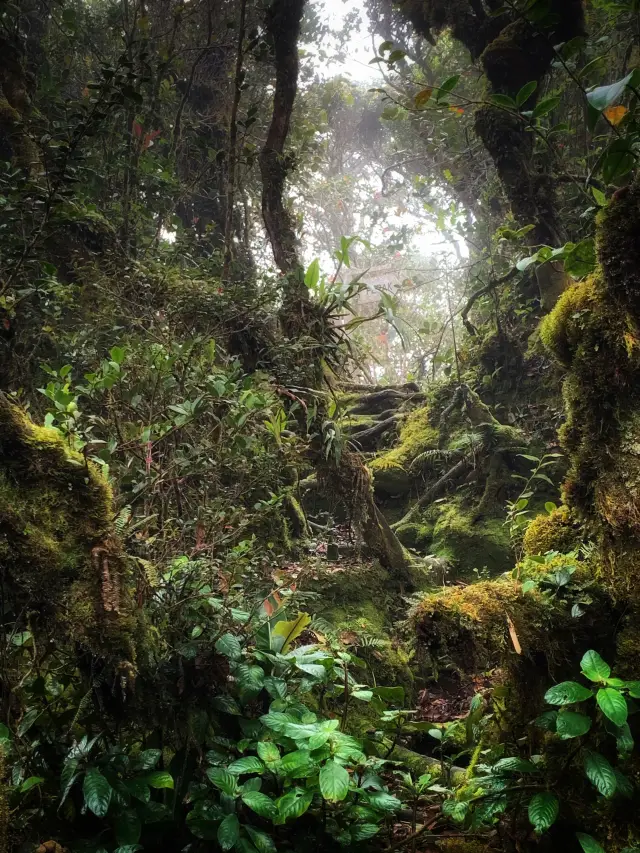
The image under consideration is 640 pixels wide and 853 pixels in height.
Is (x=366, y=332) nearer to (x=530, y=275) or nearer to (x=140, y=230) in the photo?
(x=530, y=275)

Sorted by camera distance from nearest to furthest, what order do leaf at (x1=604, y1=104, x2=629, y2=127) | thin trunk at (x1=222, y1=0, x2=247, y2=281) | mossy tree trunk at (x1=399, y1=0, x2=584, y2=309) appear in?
leaf at (x1=604, y1=104, x2=629, y2=127)
thin trunk at (x1=222, y1=0, x2=247, y2=281)
mossy tree trunk at (x1=399, y1=0, x2=584, y2=309)

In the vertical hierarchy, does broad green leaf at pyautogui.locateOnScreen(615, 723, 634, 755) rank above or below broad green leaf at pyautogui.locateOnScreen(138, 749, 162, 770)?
below

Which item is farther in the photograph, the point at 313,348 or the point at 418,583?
the point at 418,583

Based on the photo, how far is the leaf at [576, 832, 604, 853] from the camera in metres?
1.49

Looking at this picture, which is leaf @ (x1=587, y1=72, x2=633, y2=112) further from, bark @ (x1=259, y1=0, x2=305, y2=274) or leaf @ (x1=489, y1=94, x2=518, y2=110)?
bark @ (x1=259, y1=0, x2=305, y2=274)

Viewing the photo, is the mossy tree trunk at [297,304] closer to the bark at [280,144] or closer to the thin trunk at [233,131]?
the bark at [280,144]

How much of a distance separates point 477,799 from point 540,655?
0.55 metres

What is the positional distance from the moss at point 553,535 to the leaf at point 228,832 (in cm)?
157

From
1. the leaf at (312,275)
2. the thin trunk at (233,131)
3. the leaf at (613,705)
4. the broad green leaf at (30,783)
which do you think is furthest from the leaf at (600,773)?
the thin trunk at (233,131)

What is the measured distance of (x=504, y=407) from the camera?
18.1 feet

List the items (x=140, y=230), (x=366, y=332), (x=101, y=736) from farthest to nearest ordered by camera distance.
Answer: (x=366, y=332) → (x=140, y=230) → (x=101, y=736)

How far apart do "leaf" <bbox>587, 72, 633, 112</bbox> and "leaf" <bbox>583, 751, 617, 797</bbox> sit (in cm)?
206

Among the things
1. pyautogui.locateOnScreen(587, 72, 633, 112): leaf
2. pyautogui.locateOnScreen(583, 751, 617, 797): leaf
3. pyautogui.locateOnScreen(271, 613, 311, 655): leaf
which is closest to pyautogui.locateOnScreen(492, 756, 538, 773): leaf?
pyautogui.locateOnScreen(583, 751, 617, 797): leaf

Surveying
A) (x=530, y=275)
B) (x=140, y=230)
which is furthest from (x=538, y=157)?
(x=140, y=230)
